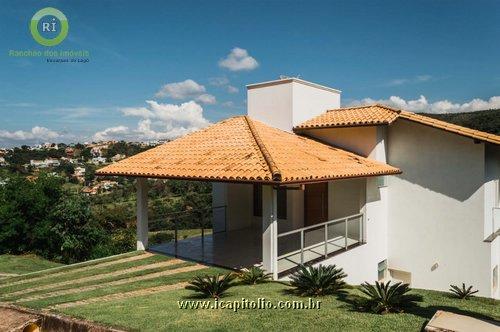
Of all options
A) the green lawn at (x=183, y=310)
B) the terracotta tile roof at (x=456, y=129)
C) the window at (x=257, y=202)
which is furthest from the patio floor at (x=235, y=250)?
the terracotta tile roof at (x=456, y=129)

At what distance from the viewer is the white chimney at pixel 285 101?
1584 centimetres

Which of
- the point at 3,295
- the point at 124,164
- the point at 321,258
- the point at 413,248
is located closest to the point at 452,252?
the point at 413,248

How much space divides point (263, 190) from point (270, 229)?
101cm

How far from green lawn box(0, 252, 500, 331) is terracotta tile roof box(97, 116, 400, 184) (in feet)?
9.12

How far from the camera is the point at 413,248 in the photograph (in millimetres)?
14445

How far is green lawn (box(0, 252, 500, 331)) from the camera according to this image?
21.5 feet

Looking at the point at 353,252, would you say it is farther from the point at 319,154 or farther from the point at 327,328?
the point at 327,328

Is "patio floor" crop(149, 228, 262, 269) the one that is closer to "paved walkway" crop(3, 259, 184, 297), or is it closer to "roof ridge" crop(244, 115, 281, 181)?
"paved walkway" crop(3, 259, 184, 297)

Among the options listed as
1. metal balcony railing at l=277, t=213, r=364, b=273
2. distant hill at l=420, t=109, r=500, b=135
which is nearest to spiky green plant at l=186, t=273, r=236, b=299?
metal balcony railing at l=277, t=213, r=364, b=273

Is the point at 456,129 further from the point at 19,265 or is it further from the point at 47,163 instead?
the point at 47,163

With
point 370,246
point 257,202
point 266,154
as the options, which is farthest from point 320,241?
point 257,202

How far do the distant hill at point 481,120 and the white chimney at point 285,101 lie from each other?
14.2 metres

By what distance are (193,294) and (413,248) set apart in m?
9.50

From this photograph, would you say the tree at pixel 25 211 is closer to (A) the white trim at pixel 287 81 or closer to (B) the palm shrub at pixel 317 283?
(A) the white trim at pixel 287 81
